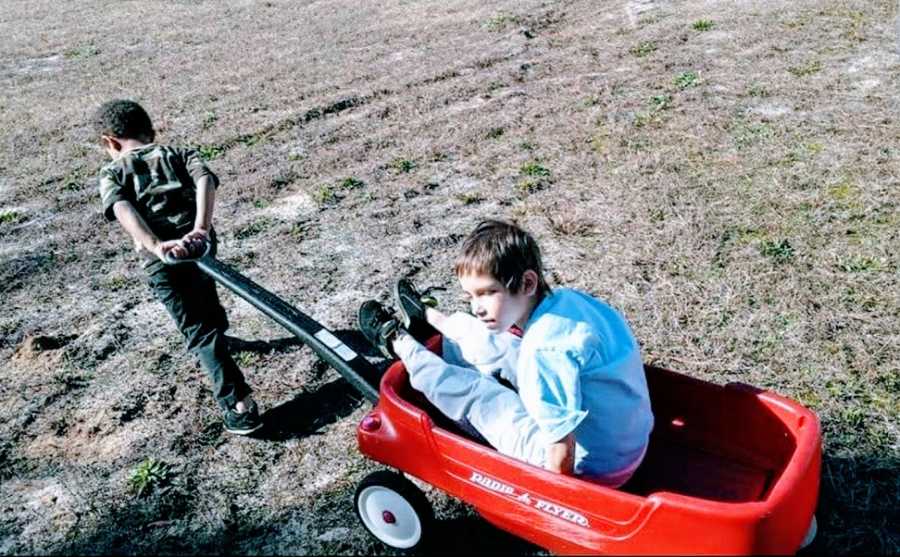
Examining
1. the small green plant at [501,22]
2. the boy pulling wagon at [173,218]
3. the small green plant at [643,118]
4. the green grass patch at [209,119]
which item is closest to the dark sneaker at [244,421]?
the boy pulling wagon at [173,218]

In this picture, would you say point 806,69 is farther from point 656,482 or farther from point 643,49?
point 656,482

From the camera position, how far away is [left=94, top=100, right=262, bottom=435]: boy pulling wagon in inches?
153

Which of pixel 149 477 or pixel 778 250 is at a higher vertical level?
pixel 149 477

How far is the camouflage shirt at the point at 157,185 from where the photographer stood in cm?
394

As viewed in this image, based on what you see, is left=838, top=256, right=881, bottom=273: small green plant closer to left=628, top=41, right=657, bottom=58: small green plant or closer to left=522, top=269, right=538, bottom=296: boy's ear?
left=522, top=269, right=538, bottom=296: boy's ear

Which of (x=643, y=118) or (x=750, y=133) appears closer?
(x=750, y=133)

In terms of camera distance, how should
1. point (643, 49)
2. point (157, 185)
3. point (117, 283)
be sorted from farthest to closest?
1. point (643, 49)
2. point (117, 283)
3. point (157, 185)

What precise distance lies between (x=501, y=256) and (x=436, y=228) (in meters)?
3.27

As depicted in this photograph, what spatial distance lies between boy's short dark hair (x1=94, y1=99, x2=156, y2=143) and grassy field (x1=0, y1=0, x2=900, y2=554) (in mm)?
1415

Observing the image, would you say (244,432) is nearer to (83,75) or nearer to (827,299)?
(827,299)

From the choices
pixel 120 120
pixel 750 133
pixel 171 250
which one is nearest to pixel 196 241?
pixel 171 250

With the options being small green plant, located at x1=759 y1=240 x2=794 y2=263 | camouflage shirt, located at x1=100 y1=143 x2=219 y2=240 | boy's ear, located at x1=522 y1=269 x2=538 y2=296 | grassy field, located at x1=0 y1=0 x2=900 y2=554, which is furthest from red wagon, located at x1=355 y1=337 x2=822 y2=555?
small green plant, located at x1=759 y1=240 x2=794 y2=263

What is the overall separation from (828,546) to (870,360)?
1343mm

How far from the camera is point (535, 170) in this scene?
6852 millimetres
